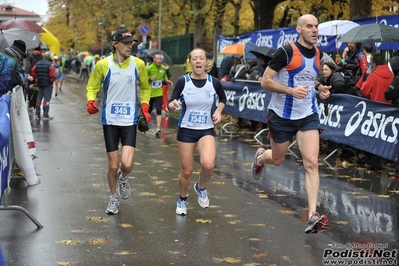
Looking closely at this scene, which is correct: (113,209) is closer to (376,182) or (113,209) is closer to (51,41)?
(376,182)

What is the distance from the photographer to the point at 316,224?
303 inches

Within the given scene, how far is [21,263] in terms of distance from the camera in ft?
22.1

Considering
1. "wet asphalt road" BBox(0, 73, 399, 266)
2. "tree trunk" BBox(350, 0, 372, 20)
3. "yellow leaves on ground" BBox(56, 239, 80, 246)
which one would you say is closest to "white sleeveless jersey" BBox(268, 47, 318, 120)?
"wet asphalt road" BBox(0, 73, 399, 266)

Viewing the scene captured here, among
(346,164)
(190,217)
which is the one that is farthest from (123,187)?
(346,164)

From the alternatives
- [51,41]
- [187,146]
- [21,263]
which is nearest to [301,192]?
[187,146]

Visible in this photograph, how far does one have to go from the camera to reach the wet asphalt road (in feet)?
23.5

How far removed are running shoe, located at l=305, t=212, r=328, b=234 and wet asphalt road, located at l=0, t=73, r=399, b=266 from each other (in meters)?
0.09

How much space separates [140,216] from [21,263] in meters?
2.27

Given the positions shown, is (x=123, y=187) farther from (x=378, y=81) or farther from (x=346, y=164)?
(x=378, y=81)

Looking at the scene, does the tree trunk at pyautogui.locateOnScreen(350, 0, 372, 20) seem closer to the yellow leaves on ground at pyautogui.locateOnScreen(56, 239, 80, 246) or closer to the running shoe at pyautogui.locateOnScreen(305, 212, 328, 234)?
the running shoe at pyautogui.locateOnScreen(305, 212, 328, 234)

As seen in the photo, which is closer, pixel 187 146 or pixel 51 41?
pixel 187 146

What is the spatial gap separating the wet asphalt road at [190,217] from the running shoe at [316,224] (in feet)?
0.30

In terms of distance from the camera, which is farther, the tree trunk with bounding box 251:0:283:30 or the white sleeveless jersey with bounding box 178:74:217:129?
the tree trunk with bounding box 251:0:283:30

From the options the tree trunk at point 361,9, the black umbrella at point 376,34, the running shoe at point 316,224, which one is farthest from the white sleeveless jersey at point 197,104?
the tree trunk at point 361,9
